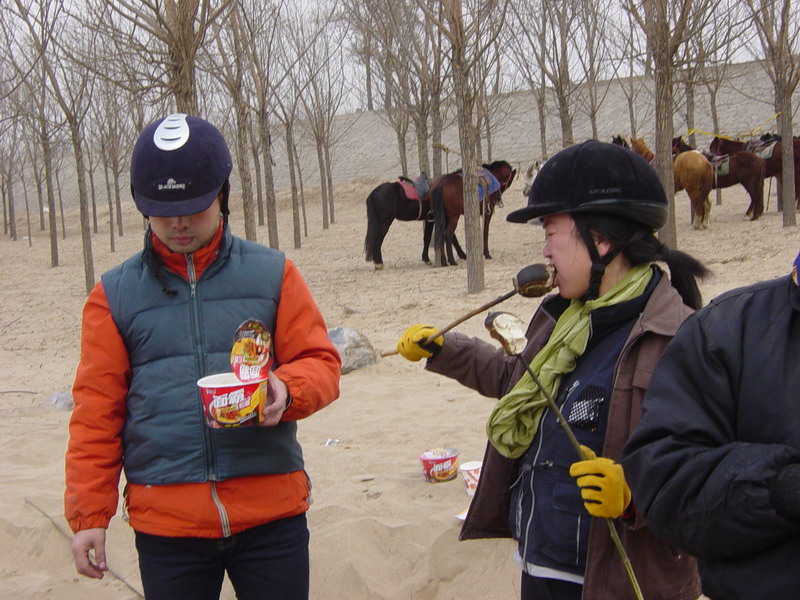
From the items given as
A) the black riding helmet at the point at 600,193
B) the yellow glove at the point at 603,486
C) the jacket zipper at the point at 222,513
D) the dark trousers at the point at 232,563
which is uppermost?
the black riding helmet at the point at 600,193

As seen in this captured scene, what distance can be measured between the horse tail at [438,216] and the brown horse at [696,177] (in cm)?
374

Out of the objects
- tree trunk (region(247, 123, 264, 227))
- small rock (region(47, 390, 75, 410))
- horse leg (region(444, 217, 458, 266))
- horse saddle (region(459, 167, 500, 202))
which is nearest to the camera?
small rock (region(47, 390, 75, 410))

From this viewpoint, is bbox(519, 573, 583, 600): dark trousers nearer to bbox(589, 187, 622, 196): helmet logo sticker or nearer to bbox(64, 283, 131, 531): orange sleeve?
bbox(589, 187, 622, 196): helmet logo sticker

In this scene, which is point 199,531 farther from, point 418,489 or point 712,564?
point 418,489

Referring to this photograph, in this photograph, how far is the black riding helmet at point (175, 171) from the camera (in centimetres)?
188

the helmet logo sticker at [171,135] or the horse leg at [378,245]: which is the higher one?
the helmet logo sticker at [171,135]

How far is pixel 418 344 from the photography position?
2.13 m

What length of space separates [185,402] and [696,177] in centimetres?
1410

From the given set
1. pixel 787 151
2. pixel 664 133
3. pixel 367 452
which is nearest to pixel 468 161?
pixel 664 133

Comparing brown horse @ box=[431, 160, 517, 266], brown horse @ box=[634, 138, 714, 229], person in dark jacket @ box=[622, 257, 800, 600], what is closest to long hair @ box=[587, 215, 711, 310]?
person in dark jacket @ box=[622, 257, 800, 600]

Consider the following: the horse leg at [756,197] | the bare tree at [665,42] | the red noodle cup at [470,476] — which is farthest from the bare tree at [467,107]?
the horse leg at [756,197]

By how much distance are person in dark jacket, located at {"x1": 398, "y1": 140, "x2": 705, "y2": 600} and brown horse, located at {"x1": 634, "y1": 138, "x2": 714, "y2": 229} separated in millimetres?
13160

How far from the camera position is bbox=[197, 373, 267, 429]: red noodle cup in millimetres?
1740

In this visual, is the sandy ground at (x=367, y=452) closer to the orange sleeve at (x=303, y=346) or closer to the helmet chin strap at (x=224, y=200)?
the orange sleeve at (x=303, y=346)
